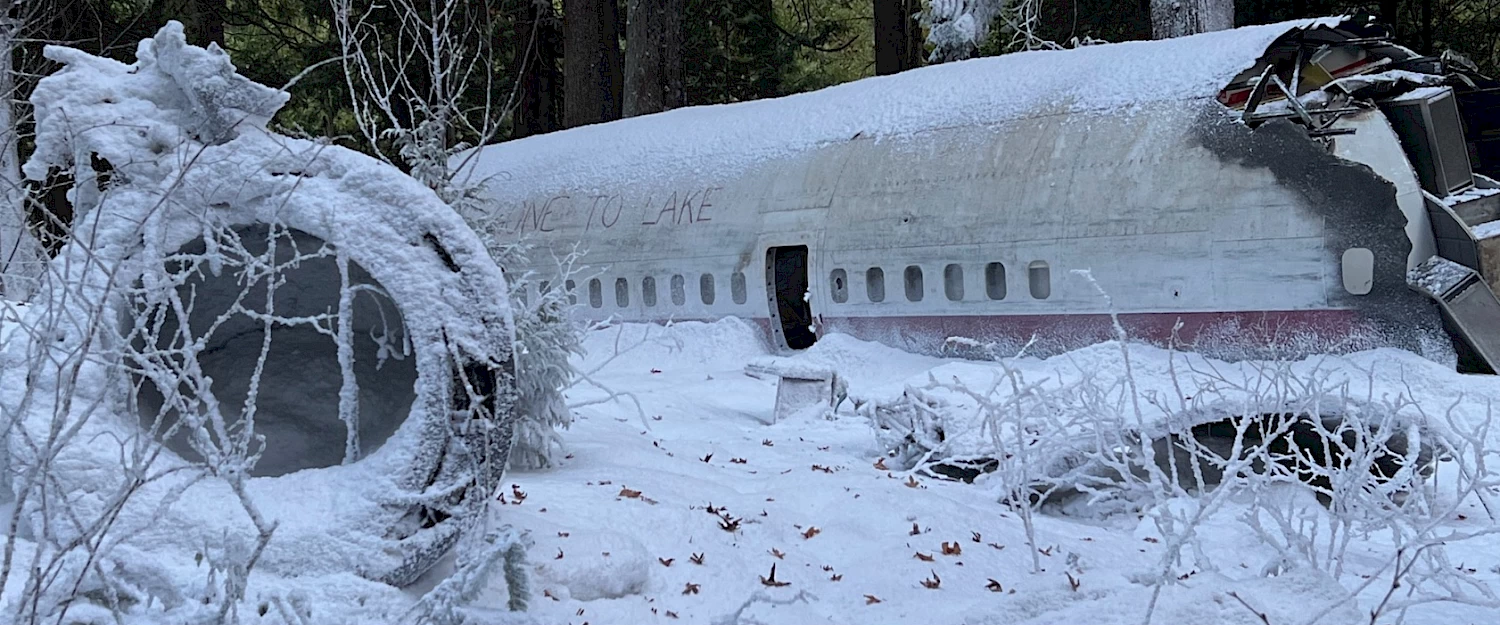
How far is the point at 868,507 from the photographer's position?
6129 millimetres

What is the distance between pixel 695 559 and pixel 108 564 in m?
2.28

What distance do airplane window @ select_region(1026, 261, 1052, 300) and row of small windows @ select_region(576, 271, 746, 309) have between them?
294cm

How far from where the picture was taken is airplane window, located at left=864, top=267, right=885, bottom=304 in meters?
10.5

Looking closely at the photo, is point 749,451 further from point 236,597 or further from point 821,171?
point 236,597

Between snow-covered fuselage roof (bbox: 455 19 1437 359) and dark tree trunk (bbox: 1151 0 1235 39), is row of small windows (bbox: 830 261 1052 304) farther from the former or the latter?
dark tree trunk (bbox: 1151 0 1235 39)

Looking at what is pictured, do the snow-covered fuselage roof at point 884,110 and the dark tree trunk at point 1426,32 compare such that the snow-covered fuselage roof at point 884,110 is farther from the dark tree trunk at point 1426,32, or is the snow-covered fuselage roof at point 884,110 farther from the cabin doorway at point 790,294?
the dark tree trunk at point 1426,32

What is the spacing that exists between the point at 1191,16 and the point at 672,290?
19.8ft

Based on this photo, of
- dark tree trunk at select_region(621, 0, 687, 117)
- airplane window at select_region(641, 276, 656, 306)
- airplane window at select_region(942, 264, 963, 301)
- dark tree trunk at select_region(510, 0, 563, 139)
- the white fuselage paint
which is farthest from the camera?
dark tree trunk at select_region(510, 0, 563, 139)

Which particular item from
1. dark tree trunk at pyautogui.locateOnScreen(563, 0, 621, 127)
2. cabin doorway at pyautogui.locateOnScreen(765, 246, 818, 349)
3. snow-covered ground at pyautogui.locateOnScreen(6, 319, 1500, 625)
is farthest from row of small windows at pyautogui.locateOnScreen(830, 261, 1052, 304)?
dark tree trunk at pyautogui.locateOnScreen(563, 0, 621, 127)

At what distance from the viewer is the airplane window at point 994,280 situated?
379 inches

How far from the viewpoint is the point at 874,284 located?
1053 centimetres

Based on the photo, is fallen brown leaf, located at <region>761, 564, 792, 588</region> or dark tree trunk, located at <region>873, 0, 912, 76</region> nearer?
fallen brown leaf, located at <region>761, 564, 792, 588</region>

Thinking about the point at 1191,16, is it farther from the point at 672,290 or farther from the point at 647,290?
the point at 647,290

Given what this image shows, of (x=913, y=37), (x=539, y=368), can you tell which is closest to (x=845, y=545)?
(x=539, y=368)
